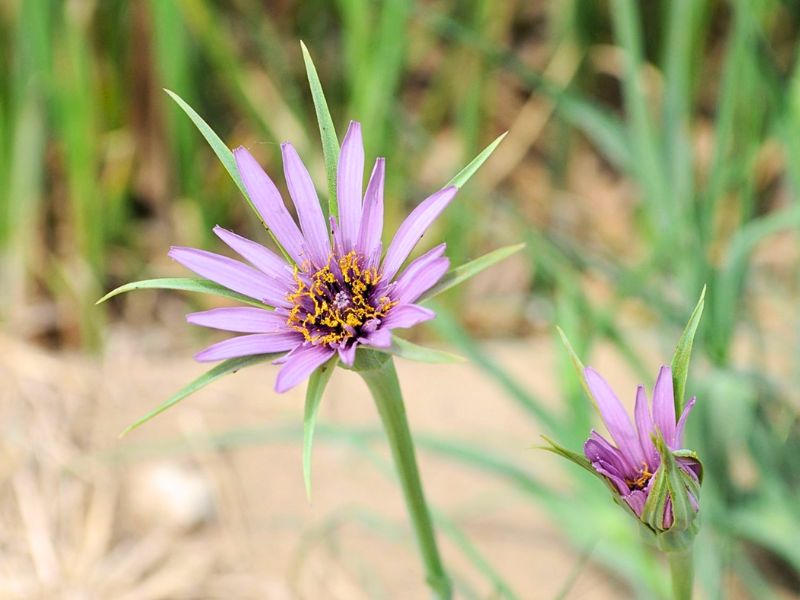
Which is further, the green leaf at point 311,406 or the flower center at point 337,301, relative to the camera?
the flower center at point 337,301

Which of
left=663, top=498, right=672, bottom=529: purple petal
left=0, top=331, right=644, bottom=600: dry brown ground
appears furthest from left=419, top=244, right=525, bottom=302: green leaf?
left=0, top=331, right=644, bottom=600: dry brown ground

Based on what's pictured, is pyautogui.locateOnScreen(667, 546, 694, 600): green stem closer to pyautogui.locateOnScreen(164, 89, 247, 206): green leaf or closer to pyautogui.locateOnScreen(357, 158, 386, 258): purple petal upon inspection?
pyautogui.locateOnScreen(357, 158, 386, 258): purple petal

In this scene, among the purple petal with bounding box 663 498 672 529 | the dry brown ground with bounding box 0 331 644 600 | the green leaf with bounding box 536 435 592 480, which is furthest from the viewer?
the dry brown ground with bounding box 0 331 644 600

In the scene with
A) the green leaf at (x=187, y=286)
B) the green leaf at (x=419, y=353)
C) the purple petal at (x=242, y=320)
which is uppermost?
the green leaf at (x=187, y=286)

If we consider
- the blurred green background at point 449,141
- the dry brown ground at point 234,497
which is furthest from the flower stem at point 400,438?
the blurred green background at point 449,141

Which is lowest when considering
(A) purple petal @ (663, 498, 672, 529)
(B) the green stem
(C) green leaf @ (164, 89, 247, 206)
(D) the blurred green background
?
(B) the green stem

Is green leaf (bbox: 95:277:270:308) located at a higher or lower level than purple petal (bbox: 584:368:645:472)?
higher

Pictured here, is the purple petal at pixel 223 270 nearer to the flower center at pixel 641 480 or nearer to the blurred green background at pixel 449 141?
the flower center at pixel 641 480
